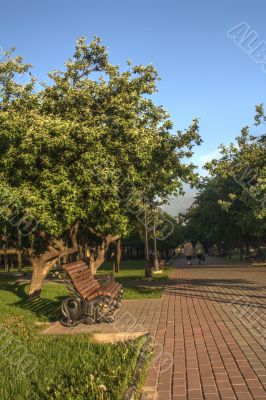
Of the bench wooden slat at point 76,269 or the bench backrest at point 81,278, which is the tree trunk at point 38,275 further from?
the bench wooden slat at point 76,269

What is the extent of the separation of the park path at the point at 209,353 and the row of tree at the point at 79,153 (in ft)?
13.4

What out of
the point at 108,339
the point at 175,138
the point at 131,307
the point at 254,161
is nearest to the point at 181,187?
the point at 175,138

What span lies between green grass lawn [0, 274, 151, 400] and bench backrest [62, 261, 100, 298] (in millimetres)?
1012

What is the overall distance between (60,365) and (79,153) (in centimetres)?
845

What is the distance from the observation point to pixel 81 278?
9.83m

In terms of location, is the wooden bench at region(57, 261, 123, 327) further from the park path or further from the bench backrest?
the park path

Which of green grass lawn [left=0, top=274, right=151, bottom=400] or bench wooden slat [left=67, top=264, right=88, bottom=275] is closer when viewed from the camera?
green grass lawn [left=0, top=274, right=151, bottom=400]

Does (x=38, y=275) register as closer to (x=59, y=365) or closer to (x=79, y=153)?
(x=79, y=153)

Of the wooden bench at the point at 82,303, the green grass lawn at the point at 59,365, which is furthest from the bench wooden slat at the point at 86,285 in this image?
the green grass lawn at the point at 59,365

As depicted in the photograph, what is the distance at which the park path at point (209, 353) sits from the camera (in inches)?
200

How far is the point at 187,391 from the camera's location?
16.6ft

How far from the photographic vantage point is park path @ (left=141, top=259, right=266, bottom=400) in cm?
507

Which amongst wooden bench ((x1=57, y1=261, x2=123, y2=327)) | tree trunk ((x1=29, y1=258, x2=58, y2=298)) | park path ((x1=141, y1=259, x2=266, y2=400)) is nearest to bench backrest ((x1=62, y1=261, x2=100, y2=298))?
wooden bench ((x1=57, y1=261, x2=123, y2=327))

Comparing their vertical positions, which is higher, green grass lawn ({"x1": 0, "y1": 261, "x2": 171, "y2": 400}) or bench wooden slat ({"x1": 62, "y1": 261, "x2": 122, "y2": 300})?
bench wooden slat ({"x1": 62, "y1": 261, "x2": 122, "y2": 300})
